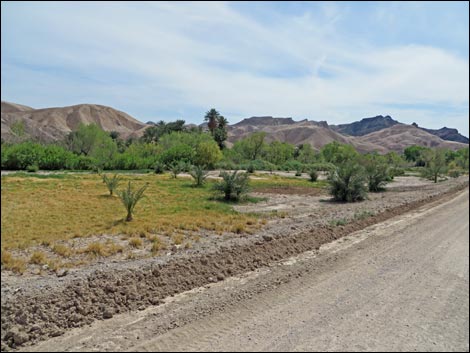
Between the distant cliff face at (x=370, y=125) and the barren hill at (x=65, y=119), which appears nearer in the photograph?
the barren hill at (x=65, y=119)

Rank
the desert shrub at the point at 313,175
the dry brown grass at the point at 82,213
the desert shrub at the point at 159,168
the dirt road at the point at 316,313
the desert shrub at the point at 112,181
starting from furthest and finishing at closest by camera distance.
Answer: the desert shrub at the point at 313,175, the desert shrub at the point at 159,168, the desert shrub at the point at 112,181, the dry brown grass at the point at 82,213, the dirt road at the point at 316,313

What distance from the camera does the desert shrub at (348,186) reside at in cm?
1909

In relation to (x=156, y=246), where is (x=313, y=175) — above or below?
above

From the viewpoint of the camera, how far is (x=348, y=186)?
19.0 m

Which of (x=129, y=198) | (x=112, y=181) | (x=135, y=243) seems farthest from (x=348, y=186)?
(x=135, y=243)

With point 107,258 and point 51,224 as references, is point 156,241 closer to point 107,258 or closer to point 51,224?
point 107,258

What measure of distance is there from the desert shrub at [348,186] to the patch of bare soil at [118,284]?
1075 cm

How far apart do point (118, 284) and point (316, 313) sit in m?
2.76

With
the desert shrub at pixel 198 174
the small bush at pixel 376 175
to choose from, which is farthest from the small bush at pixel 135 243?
the small bush at pixel 376 175

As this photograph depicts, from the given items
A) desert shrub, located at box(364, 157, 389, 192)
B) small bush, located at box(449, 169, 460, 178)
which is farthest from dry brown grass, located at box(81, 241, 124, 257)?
small bush, located at box(449, 169, 460, 178)

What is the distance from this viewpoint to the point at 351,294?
5207 mm

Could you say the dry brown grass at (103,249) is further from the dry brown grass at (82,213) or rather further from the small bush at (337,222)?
the small bush at (337,222)

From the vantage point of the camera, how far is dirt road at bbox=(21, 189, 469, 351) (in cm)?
377

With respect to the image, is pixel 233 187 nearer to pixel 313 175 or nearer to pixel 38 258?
pixel 38 258
